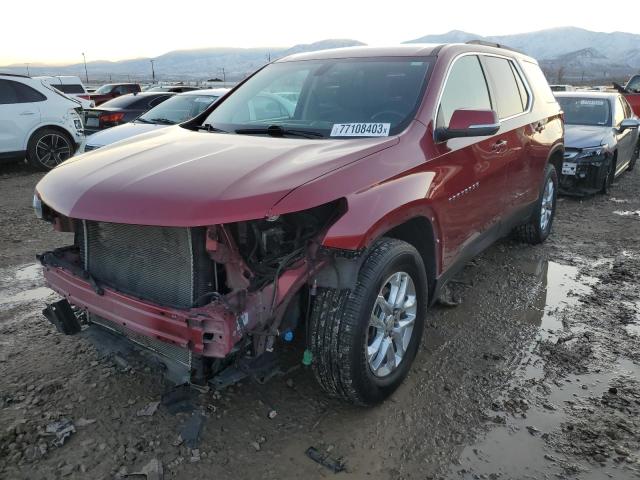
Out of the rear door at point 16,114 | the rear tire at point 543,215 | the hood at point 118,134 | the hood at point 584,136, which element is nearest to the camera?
the rear tire at point 543,215

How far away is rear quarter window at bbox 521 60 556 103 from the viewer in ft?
16.1

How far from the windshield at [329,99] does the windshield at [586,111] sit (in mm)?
6364

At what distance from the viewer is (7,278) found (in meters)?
4.63

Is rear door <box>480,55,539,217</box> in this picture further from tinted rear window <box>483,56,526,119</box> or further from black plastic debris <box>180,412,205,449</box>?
black plastic debris <box>180,412,205,449</box>

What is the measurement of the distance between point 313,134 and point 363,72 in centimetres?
75

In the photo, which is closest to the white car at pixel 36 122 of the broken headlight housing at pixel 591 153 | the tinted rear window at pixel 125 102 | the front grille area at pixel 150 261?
the tinted rear window at pixel 125 102

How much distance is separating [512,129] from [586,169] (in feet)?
13.7

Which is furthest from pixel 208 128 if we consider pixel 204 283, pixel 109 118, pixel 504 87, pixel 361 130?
pixel 109 118

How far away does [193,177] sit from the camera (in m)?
2.35

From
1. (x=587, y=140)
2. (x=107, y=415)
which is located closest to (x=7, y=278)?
(x=107, y=415)

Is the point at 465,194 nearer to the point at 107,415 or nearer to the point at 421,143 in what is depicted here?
the point at 421,143

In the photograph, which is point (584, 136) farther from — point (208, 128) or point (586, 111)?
point (208, 128)

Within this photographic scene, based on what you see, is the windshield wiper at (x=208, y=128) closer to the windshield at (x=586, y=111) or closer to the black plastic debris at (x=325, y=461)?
the black plastic debris at (x=325, y=461)

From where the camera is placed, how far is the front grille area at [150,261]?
239 cm
